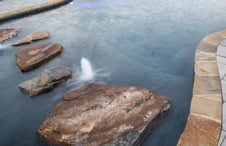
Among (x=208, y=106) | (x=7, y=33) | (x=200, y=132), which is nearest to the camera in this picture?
(x=200, y=132)

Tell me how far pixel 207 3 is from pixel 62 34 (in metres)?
4.15

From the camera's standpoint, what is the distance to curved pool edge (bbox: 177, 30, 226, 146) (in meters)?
1.92

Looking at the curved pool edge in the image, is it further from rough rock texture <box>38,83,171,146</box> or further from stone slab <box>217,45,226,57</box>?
rough rock texture <box>38,83,171,146</box>

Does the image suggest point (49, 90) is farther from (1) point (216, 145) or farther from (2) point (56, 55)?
(1) point (216, 145)

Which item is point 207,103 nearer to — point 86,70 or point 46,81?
point 86,70

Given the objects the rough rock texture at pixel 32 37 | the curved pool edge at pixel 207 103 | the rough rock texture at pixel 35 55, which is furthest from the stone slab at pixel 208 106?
the rough rock texture at pixel 32 37

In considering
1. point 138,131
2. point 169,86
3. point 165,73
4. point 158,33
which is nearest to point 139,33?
point 158,33

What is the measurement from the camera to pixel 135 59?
357 cm

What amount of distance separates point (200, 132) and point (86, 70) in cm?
190

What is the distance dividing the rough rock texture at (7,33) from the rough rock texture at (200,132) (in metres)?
3.97

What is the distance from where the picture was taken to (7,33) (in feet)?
15.8

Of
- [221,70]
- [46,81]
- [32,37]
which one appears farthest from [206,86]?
[32,37]

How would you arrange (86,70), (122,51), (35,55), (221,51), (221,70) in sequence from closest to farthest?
(221,70)
(221,51)
(86,70)
(35,55)
(122,51)

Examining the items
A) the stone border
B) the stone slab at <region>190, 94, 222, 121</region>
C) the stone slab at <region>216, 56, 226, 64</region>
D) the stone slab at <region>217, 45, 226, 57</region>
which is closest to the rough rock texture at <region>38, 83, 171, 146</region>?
the stone slab at <region>190, 94, 222, 121</region>
